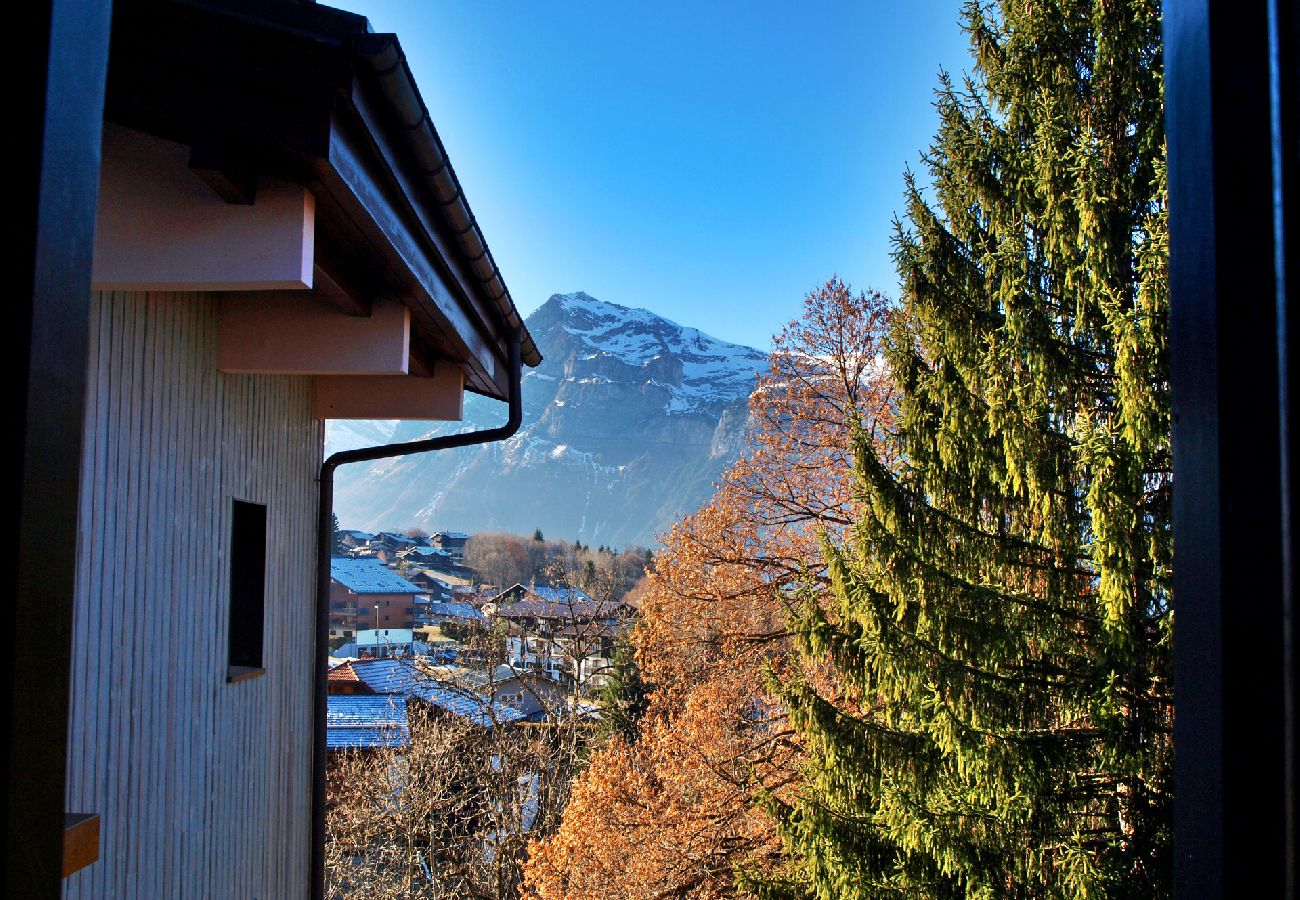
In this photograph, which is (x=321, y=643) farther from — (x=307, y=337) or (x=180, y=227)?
(x=180, y=227)

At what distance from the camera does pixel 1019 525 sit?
6465 mm

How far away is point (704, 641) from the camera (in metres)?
11.7

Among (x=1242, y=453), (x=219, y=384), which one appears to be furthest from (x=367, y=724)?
(x=1242, y=453)

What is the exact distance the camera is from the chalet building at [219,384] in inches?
65.0

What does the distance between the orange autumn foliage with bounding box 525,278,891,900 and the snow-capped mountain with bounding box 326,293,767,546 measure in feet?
199

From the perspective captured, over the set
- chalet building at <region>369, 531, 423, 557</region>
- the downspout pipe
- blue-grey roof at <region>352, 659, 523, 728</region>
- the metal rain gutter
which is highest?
the metal rain gutter

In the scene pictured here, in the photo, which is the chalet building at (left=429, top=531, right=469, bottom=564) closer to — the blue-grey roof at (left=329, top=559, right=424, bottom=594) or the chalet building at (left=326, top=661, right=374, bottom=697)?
the blue-grey roof at (left=329, top=559, right=424, bottom=594)

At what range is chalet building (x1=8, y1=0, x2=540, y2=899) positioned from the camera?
165cm

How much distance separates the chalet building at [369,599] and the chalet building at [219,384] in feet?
99.8

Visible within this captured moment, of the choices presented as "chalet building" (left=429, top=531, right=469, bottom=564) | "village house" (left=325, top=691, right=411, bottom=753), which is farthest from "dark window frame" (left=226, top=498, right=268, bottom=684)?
"chalet building" (left=429, top=531, right=469, bottom=564)

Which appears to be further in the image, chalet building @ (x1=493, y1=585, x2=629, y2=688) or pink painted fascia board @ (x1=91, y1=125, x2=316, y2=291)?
chalet building @ (x1=493, y1=585, x2=629, y2=688)

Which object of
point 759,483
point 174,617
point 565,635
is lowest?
point 565,635

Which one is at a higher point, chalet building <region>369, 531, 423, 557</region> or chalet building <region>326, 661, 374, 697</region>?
chalet building <region>369, 531, 423, 557</region>

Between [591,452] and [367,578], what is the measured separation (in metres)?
71.0
